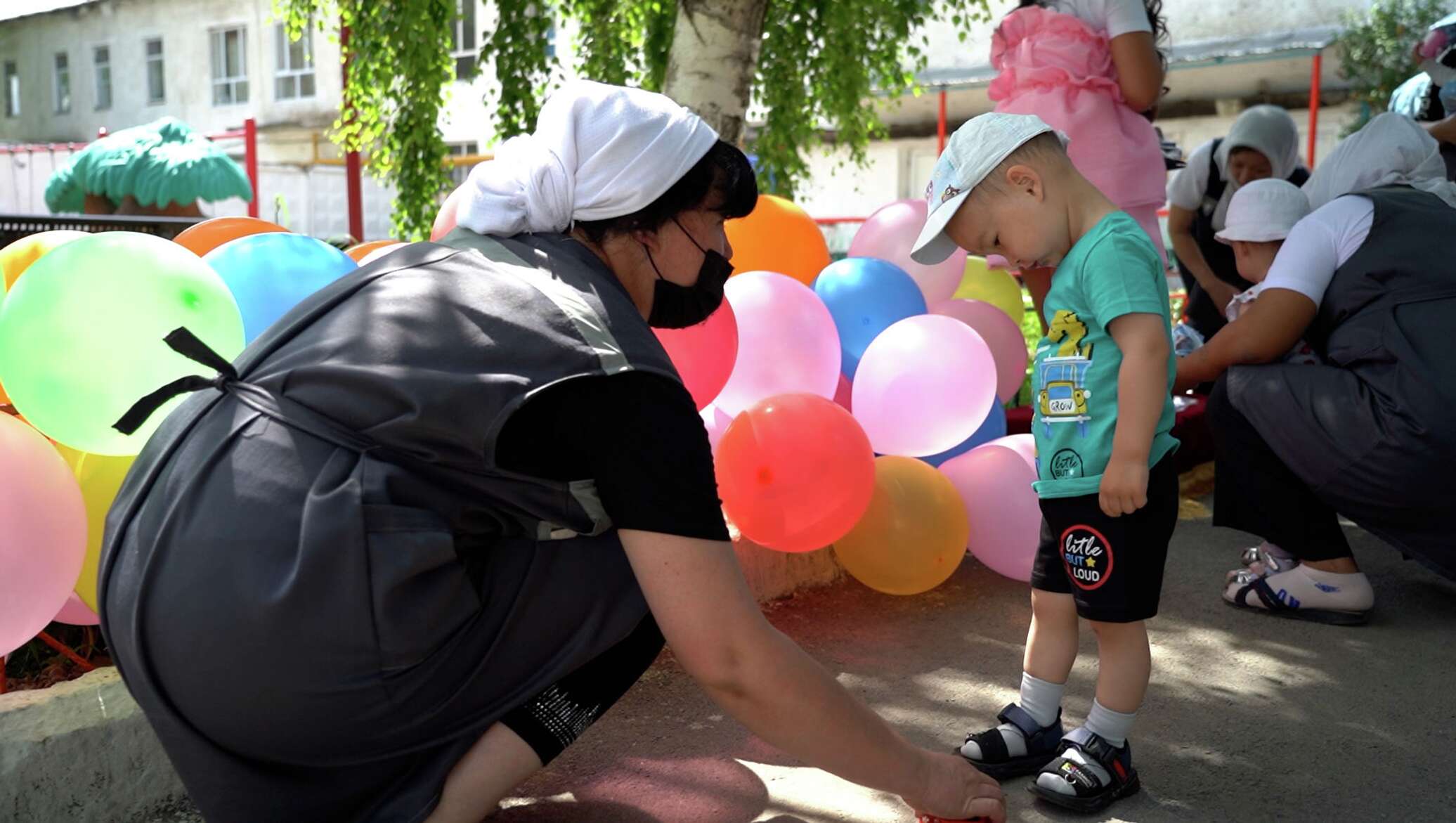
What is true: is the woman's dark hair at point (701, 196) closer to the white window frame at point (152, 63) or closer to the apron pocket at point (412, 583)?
the apron pocket at point (412, 583)

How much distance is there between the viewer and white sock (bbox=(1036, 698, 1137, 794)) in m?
2.17

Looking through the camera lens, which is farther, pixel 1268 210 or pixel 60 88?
pixel 60 88

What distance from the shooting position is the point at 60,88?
29.2 m

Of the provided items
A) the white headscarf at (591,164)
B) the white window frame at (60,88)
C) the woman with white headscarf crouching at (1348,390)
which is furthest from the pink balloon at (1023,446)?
the white window frame at (60,88)

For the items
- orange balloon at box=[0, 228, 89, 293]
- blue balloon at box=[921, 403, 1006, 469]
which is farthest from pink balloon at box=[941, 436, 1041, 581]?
orange balloon at box=[0, 228, 89, 293]

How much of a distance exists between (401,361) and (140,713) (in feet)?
3.20

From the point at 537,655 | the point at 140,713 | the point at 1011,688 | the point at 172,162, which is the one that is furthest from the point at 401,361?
the point at 172,162

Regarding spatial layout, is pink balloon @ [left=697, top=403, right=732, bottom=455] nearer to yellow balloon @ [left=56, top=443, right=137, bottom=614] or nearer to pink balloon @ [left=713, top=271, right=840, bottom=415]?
pink balloon @ [left=713, top=271, right=840, bottom=415]

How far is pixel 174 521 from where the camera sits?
1579 millimetres

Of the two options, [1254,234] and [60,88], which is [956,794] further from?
[60,88]

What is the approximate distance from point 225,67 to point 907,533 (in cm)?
2739

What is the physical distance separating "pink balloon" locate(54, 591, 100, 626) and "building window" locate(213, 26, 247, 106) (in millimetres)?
26473

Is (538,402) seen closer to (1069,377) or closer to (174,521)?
(174,521)

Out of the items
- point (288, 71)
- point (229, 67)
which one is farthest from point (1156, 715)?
point (229, 67)
